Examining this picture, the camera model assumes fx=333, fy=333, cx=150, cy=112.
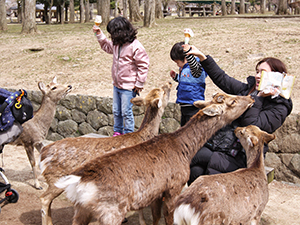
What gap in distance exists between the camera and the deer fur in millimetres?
5402

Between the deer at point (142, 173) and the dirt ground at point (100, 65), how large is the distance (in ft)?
4.43

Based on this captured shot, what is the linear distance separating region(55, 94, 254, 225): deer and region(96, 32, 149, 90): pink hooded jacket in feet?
5.39

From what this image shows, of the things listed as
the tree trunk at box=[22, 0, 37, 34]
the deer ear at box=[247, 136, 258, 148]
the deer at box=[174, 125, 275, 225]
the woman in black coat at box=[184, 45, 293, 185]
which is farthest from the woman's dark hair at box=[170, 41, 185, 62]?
the tree trunk at box=[22, 0, 37, 34]

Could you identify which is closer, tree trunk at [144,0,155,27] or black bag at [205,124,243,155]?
black bag at [205,124,243,155]

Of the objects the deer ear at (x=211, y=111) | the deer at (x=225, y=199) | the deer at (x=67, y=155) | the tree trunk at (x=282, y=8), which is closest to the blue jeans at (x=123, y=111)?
the deer at (x=67, y=155)

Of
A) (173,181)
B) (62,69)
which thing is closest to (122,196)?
(173,181)

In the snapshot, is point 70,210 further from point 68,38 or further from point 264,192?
point 68,38

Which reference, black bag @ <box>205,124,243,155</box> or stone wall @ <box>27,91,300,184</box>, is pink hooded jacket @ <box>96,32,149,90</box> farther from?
black bag @ <box>205,124,243,155</box>

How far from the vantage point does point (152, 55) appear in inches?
416

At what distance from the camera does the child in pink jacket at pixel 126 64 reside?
201 inches

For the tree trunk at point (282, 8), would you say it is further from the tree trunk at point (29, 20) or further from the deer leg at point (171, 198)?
the deer leg at point (171, 198)

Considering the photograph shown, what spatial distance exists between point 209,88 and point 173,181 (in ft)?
15.4

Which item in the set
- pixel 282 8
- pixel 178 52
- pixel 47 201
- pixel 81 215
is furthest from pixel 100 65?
pixel 282 8

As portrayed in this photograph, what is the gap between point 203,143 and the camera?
3.67 metres
